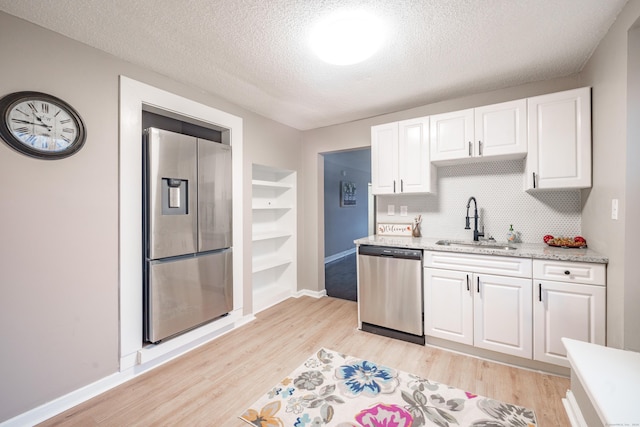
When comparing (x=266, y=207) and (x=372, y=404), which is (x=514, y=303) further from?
(x=266, y=207)

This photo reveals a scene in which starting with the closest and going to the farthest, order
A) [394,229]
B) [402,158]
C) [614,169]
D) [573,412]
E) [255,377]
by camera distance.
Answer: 1. [573,412]
2. [614,169]
3. [255,377]
4. [402,158]
5. [394,229]

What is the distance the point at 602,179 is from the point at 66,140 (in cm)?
384

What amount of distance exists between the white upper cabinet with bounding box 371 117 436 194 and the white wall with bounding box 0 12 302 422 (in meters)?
2.43

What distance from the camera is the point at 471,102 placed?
279 centimetres

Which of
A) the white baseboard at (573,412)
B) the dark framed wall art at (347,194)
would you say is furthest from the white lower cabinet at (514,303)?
the dark framed wall art at (347,194)

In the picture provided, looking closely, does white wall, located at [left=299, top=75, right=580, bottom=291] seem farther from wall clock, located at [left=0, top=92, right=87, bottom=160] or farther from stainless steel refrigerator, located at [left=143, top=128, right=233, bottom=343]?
wall clock, located at [left=0, top=92, right=87, bottom=160]

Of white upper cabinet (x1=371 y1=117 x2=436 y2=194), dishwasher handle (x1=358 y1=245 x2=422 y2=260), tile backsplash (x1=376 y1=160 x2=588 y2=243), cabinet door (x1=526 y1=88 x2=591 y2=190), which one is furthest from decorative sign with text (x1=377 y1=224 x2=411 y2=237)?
cabinet door (x1=526 y1=88 x2=591 y2=190)

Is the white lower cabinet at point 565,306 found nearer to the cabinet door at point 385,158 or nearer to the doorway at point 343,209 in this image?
the cabinet door at point 385,158

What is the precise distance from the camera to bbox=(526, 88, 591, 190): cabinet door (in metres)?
2.11

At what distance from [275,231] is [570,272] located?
3279 mm

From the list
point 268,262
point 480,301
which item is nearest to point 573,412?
point 480,301

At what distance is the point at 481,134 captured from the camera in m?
2.50

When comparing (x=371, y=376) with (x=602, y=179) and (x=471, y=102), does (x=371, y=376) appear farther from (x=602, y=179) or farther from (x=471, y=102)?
(x=471, y=102)

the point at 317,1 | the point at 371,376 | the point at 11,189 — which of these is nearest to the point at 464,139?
the point at 317,1
